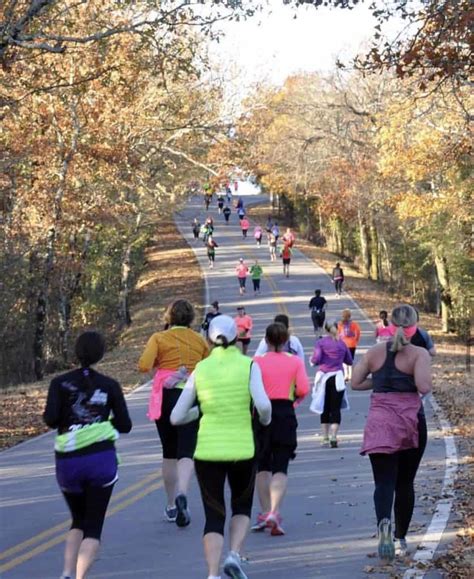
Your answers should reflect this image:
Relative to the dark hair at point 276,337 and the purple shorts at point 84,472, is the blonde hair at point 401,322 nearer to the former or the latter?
the dark hair at point 276,337

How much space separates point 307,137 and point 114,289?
46.2 ft

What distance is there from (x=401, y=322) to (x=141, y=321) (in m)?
40.1

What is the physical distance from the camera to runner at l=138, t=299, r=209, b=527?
9.86m

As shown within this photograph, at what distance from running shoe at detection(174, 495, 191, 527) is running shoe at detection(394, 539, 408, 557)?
6.89 ft

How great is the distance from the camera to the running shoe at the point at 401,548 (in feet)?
27.9

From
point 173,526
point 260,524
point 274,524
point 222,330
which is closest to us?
point 222,330

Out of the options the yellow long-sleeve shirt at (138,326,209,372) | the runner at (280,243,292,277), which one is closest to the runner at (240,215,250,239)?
the runner at (280,243,292,277)

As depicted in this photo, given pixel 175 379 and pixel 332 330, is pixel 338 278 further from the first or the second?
pixel 175 379

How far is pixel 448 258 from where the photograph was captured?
149 ft

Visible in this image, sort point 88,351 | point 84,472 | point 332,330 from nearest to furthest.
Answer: point 84,472 → point 88,351 → point 332,330

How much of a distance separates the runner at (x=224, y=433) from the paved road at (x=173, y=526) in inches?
38.8

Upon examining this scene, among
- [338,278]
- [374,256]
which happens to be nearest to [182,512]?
[338,278]

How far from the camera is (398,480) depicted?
862 cm

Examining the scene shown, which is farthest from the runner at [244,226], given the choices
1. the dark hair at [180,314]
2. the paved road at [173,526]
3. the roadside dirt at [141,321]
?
the dark hair at [180,314]
